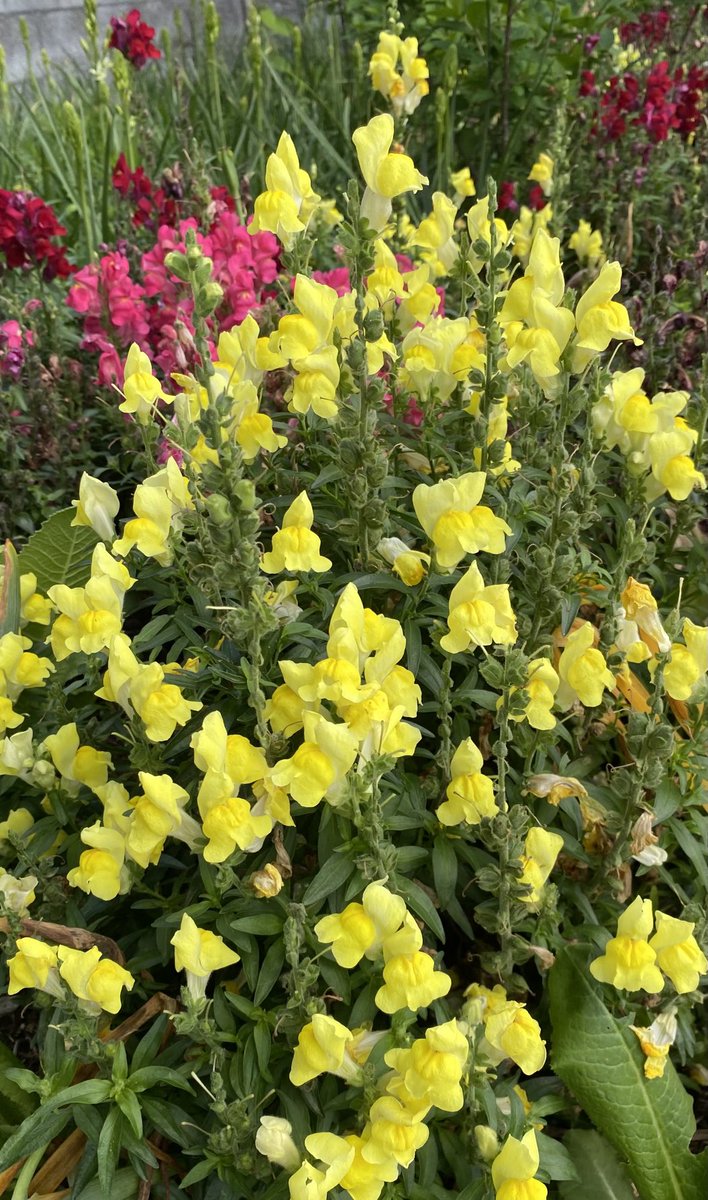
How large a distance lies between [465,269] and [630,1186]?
187 cm

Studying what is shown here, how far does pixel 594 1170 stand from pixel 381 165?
1.92m

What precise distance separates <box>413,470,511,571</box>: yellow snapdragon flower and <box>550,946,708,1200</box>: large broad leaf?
76 centimetres

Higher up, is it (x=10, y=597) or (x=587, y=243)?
(x=10, y=597)

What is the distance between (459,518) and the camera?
1763 millimetres

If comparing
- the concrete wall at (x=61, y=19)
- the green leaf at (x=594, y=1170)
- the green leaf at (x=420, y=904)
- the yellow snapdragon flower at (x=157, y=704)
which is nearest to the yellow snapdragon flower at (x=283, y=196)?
the yellow snapdragon flower at (x=157, y=704)

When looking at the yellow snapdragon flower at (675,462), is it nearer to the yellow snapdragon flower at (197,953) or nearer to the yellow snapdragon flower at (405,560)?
the yellow snapdragon flower at (405,560)

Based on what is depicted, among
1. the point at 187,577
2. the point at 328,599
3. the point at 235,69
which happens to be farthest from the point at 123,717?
the point at 235,69

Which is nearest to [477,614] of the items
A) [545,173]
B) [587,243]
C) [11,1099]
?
[11,1099]

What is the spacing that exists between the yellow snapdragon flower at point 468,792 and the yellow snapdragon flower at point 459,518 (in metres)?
0.35

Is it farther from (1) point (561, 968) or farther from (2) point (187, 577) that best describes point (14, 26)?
(1) point (561, 968)

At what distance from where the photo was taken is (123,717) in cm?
214

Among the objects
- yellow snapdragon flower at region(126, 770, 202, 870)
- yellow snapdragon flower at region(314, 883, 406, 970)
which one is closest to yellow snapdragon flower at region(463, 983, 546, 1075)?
yellow snapdragon flower at region(314, 883, 406, 970)

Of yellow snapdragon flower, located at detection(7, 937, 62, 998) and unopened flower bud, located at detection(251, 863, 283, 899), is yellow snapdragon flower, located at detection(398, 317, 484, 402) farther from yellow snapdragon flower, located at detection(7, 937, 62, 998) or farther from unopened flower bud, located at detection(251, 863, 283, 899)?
yellow snapdragon flower, located at detection(7, 937, 62, 998)

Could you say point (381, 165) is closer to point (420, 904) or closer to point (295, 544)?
point (295, 544)
